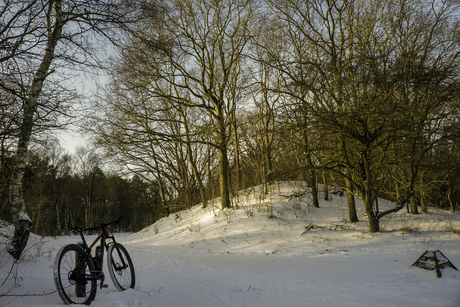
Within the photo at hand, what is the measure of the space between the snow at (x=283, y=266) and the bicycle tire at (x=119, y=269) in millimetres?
160

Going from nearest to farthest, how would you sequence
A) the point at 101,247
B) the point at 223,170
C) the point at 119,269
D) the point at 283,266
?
the point at 101,247
the point at 119,269
the point at 283,266
the point at 223,170

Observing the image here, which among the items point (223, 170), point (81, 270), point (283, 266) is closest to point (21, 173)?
point (81, 270)

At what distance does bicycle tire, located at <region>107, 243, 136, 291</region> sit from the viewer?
4000mm

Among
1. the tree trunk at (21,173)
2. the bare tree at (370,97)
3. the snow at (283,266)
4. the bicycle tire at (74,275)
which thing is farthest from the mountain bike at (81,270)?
the bare tree at (370,97)

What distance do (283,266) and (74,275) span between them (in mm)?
5044

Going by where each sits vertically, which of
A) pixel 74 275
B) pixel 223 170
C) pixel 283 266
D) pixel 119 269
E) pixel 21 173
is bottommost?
pixel 283 266

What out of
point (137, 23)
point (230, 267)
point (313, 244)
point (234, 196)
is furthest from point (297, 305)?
point (234, 196)

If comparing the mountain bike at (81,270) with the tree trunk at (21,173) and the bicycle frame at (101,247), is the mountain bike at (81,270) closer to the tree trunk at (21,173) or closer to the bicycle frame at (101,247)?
the bicycle frame at (101,247)

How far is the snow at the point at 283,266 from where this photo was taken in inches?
172

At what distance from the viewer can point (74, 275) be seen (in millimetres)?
3443

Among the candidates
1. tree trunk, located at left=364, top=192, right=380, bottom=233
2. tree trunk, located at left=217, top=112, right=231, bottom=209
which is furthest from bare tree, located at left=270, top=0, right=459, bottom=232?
tree trunk, located at left=217, top=112, right=231, bottom=209

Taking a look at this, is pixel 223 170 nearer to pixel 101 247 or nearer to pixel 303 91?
pixel 303 91

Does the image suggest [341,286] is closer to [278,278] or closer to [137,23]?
[278,278]

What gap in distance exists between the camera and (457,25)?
12.1m
